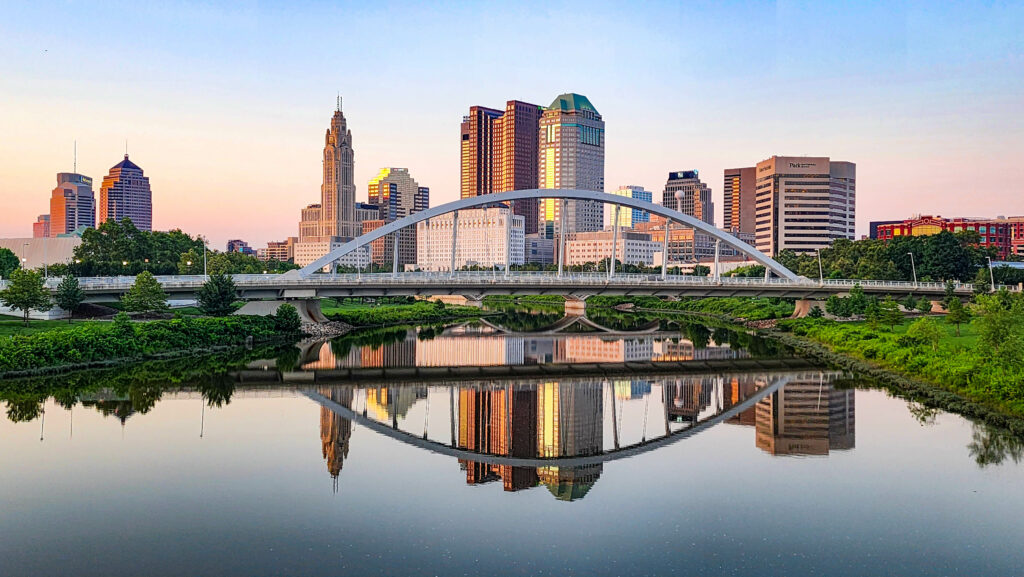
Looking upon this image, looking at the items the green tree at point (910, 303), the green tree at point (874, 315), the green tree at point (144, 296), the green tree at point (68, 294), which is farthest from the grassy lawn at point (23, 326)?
the green tree at point (910, 303)

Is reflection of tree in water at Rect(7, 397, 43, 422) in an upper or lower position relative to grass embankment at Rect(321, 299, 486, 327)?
lower

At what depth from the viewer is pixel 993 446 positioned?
980 inches

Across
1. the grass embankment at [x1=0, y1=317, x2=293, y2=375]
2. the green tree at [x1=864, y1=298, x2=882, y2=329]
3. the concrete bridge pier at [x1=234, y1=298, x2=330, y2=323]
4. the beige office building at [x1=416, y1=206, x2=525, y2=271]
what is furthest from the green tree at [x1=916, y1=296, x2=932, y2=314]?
the beige office building at [x1=416, y1=206, x2=525, y2=271]

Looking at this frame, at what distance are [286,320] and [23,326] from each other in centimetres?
1617

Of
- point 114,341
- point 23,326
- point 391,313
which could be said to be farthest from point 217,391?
point 391,313

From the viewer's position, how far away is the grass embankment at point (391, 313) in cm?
7231

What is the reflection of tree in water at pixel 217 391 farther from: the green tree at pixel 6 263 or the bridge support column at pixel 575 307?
the bridge support column at pixel 575 307

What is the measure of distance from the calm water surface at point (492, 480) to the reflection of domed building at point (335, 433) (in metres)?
0.14

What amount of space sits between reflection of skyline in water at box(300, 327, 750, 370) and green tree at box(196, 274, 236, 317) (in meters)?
6.29

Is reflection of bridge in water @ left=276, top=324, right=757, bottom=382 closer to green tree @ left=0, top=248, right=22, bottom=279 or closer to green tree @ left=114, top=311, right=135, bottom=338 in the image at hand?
green tree @ left=114, top=311, right=135, bottom=338

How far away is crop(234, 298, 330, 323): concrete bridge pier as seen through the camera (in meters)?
60.5

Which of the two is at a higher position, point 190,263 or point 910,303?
point 190,263

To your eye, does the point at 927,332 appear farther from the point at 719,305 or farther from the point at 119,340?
the point at 719,305

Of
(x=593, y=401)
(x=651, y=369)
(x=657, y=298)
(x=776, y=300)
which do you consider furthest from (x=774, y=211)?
(x=593, y=401)
